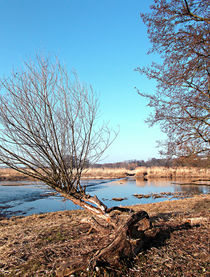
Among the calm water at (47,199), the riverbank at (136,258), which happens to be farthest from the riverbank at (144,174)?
the riverbank at (136,258)

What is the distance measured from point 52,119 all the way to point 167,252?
2.87m

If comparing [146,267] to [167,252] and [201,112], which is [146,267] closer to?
[167,252]

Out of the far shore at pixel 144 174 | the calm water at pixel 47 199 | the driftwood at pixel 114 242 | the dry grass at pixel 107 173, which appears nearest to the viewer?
the driftwood at pixel 114 242

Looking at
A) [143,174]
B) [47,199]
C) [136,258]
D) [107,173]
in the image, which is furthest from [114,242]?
[107,173]

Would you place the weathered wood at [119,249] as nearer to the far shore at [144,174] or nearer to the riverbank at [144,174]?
the riverbank at [144,174]

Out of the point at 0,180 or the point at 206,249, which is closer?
the point at 206,249

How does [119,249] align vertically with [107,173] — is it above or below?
above

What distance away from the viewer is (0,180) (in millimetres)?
25531

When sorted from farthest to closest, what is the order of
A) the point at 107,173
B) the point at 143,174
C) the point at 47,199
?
the point at 107,173 → the point at 143,174 → the point at 47,199

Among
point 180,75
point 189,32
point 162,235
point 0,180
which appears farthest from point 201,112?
point 0,180

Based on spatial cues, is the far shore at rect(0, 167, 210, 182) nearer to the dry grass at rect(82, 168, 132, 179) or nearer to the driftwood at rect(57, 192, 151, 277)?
the dry grass at rect(82, 168, 132, 179)

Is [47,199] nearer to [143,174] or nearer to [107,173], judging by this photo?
[143,174]

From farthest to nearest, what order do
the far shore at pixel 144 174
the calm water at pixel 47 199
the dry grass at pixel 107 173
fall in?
the dry grass at pixel 107 173
the far shore at pixel 144 174
the calm water at pixel 47 199

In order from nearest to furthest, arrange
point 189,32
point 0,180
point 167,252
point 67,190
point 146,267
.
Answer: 1. point 146,267
2. point 167,252
3. point 67,190
4. point 189,32
5. point 0,180
